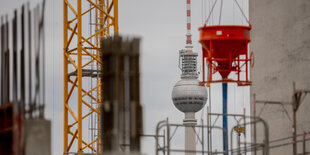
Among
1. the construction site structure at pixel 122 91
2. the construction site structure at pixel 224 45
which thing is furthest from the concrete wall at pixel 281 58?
the construction site structure at pixel 122 91

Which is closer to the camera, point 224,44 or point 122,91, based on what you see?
point 122,91

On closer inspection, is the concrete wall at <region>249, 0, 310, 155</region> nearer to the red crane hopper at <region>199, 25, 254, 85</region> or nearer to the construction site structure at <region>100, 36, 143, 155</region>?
the red crane hopper at <region>199, 25, 254, 85</region>

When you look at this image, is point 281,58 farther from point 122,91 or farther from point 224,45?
point 122,91

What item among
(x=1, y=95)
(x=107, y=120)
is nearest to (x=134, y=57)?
(x=107, y=120)

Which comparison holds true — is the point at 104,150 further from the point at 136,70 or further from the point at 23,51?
the point at 23,51

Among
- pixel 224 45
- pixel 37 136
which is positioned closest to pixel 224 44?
pixel 224 45

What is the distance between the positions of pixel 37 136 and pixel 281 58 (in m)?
13.9

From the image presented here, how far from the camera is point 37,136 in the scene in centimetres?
2277

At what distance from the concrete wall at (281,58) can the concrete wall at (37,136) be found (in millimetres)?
12092

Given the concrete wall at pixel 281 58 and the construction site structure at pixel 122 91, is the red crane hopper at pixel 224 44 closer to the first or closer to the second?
the concrete wall at pixel 281 58

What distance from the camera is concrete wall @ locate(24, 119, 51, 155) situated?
22.6m

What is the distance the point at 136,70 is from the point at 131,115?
118cm

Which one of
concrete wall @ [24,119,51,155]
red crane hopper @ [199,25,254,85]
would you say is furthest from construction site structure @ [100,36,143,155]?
red crane hopper @ [199,25,254,85]

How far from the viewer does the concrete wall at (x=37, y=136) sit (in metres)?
22.6
